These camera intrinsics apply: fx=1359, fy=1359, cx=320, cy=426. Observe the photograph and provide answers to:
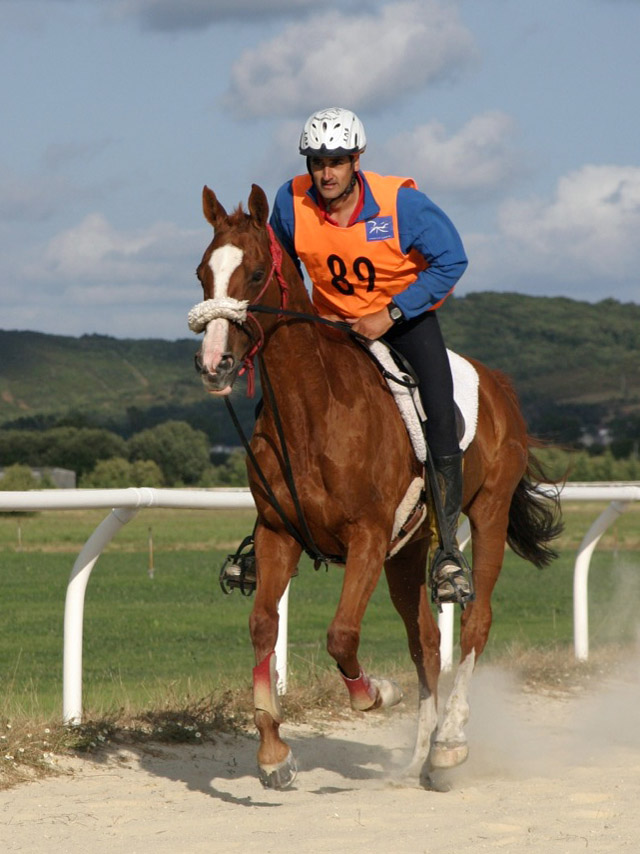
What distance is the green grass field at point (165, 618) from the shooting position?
7.27m

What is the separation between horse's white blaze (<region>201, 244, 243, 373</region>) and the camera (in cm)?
488

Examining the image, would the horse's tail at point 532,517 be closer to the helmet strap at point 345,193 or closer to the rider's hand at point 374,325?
the rider's hand at point 374,325

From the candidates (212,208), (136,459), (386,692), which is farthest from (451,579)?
(136,459)

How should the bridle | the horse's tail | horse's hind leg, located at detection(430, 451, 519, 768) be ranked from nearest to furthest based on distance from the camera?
the bridle
horse's hind leg, located at detection(430, 451, 519, 768)
the horse's tail

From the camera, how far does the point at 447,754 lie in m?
5.94

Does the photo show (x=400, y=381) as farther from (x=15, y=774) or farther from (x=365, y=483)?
(x=15, y=774)

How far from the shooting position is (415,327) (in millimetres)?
6145

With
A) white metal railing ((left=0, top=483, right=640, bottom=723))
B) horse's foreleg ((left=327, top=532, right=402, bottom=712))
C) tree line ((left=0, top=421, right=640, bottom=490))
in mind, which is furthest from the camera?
tree line ((left=0, top=421, right=640, bottom=490))

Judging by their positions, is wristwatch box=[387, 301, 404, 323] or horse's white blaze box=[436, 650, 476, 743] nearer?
wristwatch box=[387, 301, 404, 323]

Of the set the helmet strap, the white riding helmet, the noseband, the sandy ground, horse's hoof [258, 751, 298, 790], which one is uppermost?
the white riding helmet

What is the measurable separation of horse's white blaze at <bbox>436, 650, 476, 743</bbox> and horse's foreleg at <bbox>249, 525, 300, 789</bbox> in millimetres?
954

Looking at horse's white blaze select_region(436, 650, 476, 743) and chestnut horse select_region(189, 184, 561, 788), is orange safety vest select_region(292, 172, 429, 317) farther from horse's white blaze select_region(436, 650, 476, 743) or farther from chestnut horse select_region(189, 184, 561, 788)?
horse's white blaze select_region(436, 650, 476, 743)

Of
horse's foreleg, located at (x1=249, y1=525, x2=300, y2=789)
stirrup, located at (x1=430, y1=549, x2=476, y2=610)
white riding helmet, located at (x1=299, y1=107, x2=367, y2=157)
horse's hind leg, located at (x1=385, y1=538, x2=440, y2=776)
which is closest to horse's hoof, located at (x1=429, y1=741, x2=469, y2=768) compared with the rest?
horse's hind leg, located at (x1=385, y1=538, x2=440, y2=776)

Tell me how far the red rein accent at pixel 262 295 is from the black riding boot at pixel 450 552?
1105 millimetres
